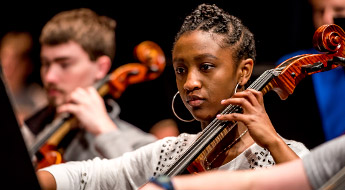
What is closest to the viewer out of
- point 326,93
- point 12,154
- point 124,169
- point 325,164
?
point 325,164

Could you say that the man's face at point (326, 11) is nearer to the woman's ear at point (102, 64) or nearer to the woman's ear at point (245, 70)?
the woman's ear at point (245, 70)

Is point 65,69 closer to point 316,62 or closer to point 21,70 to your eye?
point 21,70

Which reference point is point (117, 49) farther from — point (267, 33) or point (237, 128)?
point (237, 128)

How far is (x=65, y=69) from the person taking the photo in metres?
2.34

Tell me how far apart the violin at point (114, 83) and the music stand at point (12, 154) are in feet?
3.48

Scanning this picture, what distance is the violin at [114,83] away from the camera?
6.79 feet

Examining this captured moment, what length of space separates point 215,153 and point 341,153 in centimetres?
53

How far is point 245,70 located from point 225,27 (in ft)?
0.42

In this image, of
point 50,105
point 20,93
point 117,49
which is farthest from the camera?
point 20,93

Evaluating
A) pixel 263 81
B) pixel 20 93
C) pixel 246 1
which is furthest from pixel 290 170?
pixel 20 93

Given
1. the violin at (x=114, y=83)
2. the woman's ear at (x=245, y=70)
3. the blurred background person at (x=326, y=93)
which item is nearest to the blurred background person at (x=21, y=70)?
the violin at (x=114, y=83)

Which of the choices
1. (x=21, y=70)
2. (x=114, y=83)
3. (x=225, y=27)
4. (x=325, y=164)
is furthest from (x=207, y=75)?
(x=21, y=70)

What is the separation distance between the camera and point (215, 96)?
127 centimetres

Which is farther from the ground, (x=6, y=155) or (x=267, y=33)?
(x=267, y=33)
